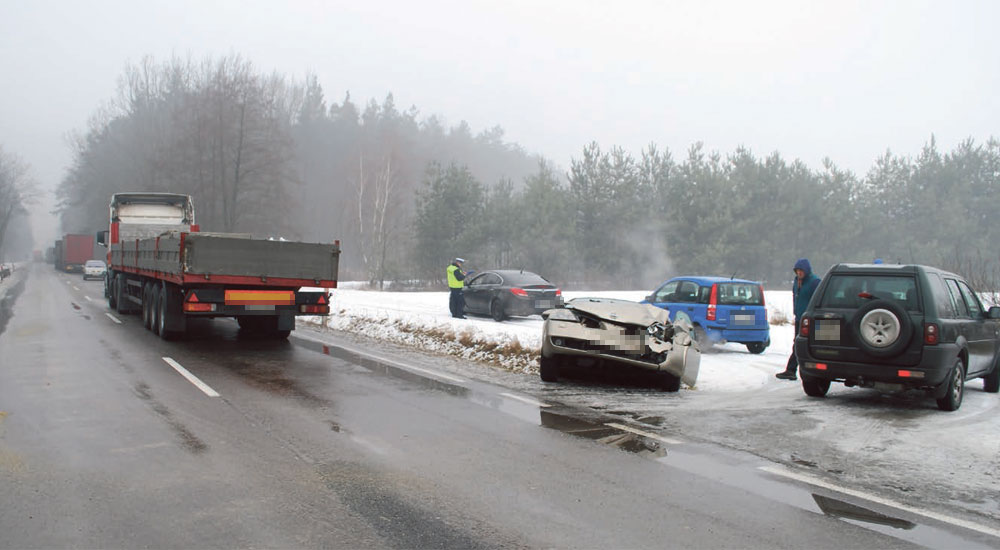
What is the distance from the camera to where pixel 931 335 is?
25.8 feet

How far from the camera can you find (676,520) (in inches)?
171

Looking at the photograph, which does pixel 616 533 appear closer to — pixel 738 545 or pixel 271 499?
pixel 738 545

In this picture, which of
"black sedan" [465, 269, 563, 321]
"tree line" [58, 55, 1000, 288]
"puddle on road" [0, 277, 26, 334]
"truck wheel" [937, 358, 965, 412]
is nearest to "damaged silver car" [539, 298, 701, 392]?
"truck wheel" [937, 358, 965, 412]

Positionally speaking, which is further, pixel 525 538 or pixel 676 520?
pixel 676 520

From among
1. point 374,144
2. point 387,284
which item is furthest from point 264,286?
point 374,144

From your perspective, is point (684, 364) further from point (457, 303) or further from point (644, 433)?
point (457, 303)

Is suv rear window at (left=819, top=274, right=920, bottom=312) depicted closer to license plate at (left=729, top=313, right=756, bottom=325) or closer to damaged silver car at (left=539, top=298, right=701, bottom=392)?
damaged silver car at (left=539, top=298, right=701, bottom=392)

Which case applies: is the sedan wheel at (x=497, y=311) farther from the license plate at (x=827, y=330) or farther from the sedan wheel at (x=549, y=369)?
the license plate at (x=827, y=330)

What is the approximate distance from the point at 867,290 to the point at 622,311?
2855 millimetres

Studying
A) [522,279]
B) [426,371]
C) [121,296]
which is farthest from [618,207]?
[426,371]

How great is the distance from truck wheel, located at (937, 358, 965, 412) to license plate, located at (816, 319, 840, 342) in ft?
4.00

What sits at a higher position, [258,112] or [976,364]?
[258,112]

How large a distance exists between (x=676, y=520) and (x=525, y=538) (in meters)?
0.98

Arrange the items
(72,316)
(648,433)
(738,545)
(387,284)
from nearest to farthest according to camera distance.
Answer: (738,545), (648,433), (72,316), (387,284)
